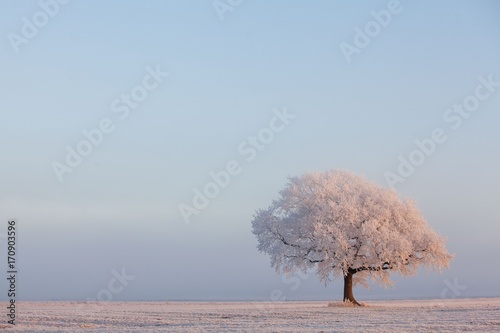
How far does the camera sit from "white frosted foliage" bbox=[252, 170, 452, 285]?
54031 mm

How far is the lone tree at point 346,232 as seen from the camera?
54.0 metres

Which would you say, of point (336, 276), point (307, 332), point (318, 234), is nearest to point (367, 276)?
point (336, 276)

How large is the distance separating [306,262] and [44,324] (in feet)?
88.8

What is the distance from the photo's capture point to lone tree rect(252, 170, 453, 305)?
5403cm

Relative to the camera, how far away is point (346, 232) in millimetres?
55094

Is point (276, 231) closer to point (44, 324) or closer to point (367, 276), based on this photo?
point (367, 276)

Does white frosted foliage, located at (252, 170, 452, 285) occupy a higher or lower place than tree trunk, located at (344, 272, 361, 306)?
higher

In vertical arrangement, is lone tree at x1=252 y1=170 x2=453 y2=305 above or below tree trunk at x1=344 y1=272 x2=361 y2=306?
above

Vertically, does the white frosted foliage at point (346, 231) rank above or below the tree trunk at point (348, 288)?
above

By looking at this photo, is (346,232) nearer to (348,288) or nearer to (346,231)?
(346,231)

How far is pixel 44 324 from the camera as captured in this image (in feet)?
114

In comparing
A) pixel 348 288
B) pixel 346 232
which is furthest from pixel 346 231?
pixel 348 288

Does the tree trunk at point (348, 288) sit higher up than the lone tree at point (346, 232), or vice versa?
the lone tree at point (346, 232)

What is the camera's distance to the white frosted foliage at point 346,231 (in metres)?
54.0
